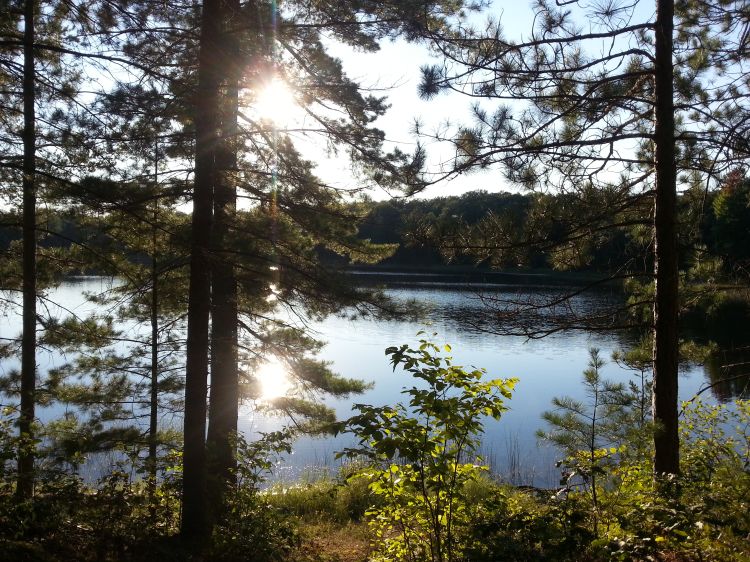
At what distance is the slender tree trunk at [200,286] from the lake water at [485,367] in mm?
1850

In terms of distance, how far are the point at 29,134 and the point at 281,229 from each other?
286 centimetres

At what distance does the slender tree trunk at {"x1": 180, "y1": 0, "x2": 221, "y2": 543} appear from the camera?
5512mm

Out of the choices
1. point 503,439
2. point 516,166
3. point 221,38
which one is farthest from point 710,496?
point 503,439

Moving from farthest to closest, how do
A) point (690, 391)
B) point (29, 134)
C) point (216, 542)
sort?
point (690, 391), point (29, 134), point (216, 542)

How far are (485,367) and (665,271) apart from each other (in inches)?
530

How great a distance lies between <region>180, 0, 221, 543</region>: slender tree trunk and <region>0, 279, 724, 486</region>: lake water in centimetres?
185

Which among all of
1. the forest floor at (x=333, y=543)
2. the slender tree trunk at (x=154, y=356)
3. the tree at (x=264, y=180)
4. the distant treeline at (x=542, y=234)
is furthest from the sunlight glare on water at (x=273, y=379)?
the distant treeline at (x=542, y=234)

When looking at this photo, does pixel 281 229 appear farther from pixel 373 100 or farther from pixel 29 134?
pixel 29 134

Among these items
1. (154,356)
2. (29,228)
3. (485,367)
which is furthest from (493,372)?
(29,228)

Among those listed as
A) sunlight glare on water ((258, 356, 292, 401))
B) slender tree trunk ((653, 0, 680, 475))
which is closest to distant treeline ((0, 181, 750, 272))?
slender tree trunk ((653, 0, 680, 475))

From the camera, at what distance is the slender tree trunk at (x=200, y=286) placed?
551 cm

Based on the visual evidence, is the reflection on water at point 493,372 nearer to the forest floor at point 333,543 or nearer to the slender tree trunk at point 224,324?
the slender tree trunk at point 224,324

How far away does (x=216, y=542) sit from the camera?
5.22 m

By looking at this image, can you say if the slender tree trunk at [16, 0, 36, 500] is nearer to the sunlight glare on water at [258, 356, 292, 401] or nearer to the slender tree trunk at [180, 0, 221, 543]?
the slender tree trunk at [180, 0, 221, 543]
